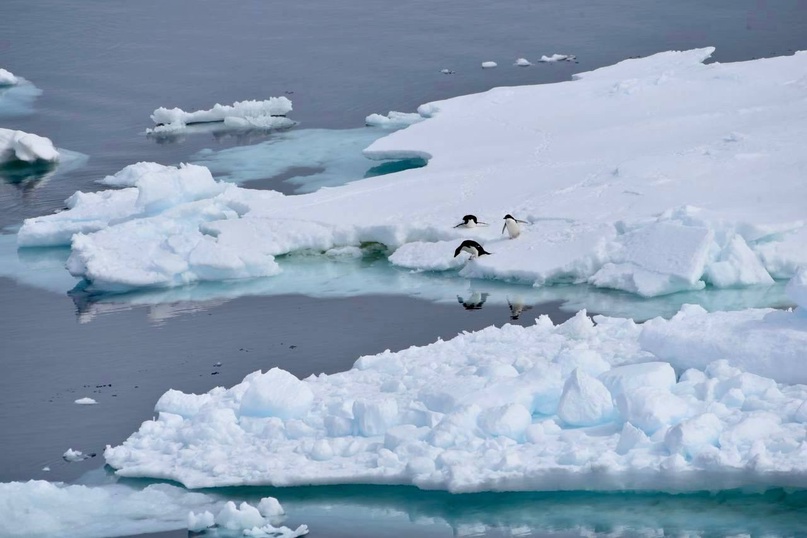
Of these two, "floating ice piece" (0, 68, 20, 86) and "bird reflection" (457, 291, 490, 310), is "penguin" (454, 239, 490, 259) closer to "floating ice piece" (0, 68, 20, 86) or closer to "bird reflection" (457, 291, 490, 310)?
"bird reflection" (457, 291, 490, 310)

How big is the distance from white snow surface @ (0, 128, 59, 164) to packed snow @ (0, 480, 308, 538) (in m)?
9.66

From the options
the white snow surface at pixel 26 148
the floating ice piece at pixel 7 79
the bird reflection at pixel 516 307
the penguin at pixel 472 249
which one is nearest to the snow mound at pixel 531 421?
the bird reflection at pixel 516 307

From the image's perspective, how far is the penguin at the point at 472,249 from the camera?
12117 millimetres

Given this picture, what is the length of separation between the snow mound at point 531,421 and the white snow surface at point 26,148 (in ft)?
28.9

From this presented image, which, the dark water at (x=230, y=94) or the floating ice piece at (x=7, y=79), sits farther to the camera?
the floating ice piece at (x=7, y=79)

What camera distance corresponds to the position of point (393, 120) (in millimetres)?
17922

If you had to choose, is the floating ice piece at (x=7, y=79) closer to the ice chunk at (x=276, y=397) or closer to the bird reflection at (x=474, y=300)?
the bird reflection at (x=474, y=300)

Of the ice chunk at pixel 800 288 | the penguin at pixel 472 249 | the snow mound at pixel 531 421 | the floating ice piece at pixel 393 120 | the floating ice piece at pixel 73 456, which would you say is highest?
the floating ice piece at pixel 393 120

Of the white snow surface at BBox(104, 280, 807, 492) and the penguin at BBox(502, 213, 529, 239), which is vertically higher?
the penguin at BBox(502, 213, 529, 239)

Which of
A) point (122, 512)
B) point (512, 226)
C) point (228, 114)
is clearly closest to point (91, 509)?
point (122, 512)

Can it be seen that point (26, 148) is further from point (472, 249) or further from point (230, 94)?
point (472, 249)

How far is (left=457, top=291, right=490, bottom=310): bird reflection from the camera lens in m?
11.5

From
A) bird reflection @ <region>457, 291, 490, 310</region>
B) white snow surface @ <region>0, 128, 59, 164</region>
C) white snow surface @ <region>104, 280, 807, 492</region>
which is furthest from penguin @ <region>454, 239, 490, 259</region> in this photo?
white snow surface @ <region>0, 128, 59, 164</region>

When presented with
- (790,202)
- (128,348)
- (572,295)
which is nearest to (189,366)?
(128,348)
